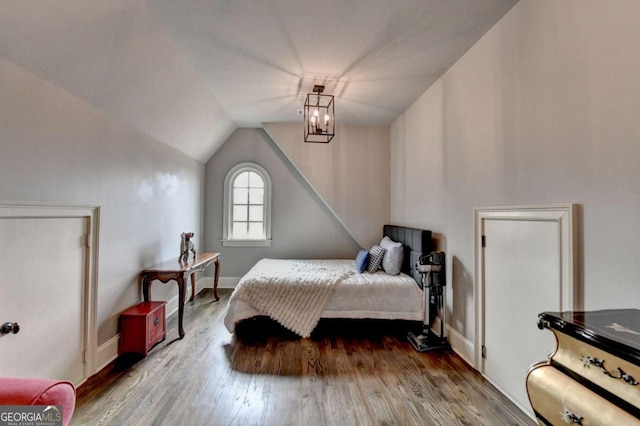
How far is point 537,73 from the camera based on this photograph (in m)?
1.82

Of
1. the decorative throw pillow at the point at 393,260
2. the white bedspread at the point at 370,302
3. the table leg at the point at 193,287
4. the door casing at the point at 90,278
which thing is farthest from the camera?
the table leg at the point at 193,287

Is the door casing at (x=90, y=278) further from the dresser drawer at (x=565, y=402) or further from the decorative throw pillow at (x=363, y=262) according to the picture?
the dresser drawer at (x=565, y=402)

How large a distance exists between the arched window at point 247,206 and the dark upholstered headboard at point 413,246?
238 cm

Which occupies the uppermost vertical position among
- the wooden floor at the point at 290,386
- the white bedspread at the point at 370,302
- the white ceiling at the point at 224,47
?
the white ceiling at the point at 224,47

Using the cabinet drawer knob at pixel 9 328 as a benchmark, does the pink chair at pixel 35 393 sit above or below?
above

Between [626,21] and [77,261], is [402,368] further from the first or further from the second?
[77,261]

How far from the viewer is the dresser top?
0.85 metres

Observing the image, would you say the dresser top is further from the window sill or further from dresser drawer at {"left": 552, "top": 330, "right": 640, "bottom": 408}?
the window sill

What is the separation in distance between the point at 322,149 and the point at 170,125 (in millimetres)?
2255

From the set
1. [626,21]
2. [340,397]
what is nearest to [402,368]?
[340,397]

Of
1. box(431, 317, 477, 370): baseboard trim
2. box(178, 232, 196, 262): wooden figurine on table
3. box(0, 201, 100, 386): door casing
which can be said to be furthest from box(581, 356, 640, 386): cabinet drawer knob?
box(178, 232, 196, 262): wooden figurine on table

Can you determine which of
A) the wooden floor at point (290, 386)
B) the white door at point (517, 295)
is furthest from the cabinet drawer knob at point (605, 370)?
the wooden floor at point (290, 386)

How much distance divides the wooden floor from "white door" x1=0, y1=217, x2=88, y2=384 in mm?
367

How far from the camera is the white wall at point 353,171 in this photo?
15.5 feet
